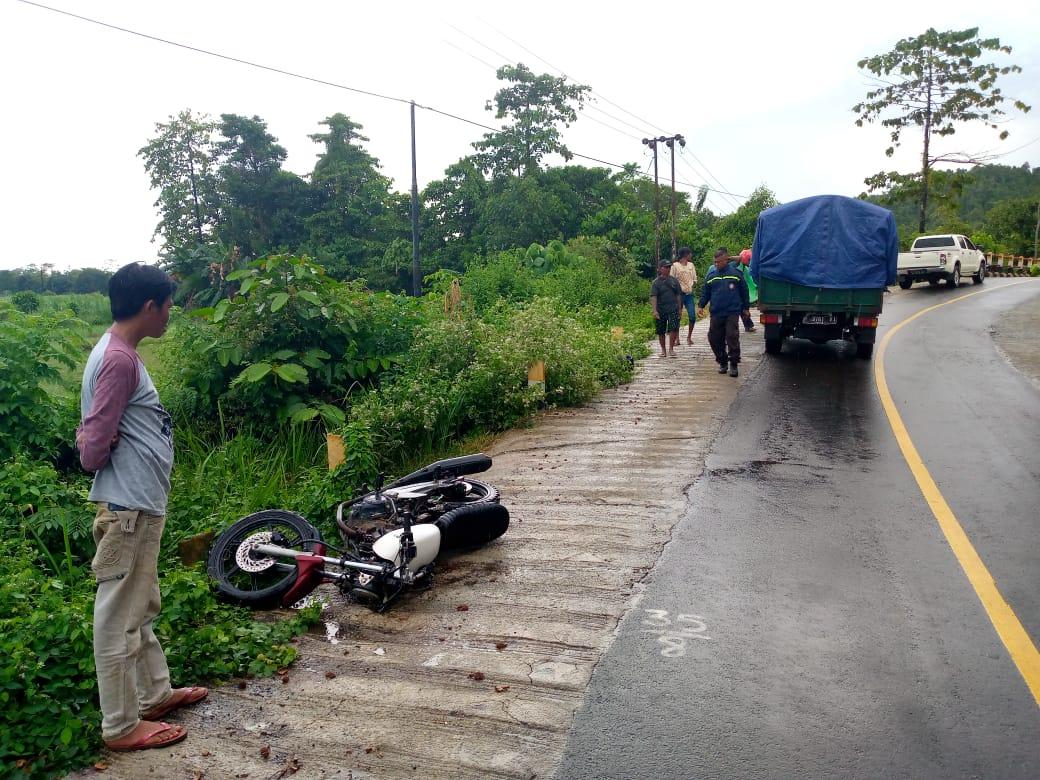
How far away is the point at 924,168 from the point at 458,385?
154 ft

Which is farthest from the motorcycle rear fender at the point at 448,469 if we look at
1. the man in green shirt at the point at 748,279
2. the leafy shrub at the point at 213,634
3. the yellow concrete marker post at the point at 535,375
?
the man in green shirt at the point at 748,279

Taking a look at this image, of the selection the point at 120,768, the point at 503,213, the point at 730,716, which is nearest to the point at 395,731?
the point at 120,768

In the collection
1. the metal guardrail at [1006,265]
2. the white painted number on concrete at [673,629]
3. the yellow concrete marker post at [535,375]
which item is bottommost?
the white painted number on concrete at [673,629]

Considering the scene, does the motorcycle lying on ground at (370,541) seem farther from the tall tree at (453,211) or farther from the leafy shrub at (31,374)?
the tall tree at (453,211)

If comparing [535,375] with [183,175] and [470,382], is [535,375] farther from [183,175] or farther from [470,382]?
[183,175]

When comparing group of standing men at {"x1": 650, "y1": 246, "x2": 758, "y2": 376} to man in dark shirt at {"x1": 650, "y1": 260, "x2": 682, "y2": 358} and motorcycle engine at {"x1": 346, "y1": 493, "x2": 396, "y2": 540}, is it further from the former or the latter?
motorcycle engine at {"x1": 346, "y1": 493, "x2": 396, "y2": 540}

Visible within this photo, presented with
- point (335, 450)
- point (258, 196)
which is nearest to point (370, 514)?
point (335, 450)

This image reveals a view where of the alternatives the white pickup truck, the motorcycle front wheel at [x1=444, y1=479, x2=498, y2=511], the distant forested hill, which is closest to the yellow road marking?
the motorcycle front wheel at [x1=444, y1=479, x2=498, y2=511]

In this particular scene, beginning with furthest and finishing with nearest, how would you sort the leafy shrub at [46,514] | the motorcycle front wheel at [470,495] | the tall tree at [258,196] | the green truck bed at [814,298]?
1. the tall tree at [258,196]
2. the green truck bed at [814,298]
3. the leafy shrub at [46,514]
4. the motorcycle front wheel at [470,495]

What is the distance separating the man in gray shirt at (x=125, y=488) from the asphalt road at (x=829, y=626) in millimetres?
2006

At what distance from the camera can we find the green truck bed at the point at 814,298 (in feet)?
48.4

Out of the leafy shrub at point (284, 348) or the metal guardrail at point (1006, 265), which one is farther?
the metal guardrail at point (1006, 265)

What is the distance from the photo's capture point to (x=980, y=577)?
17.8ft

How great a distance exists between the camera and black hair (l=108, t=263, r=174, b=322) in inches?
148
